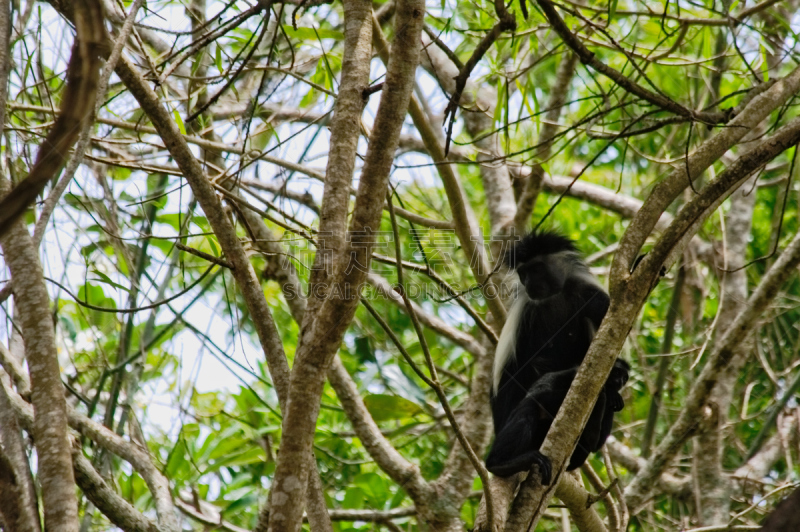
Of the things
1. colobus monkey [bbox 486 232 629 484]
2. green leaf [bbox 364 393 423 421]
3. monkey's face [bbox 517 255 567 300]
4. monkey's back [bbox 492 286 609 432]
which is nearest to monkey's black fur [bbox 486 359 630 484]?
colobus monkey [bbox 486 232 629 484]

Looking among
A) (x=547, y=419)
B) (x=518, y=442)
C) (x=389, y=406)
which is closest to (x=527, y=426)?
(x=518, y=442)

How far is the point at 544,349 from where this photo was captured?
4.11 metres

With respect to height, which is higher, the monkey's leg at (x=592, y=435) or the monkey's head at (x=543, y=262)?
the monkey's head at (x=543, y=262)

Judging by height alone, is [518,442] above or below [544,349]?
below

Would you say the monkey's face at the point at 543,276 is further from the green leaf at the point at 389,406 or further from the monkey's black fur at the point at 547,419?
the green leaf at the point at 389,406

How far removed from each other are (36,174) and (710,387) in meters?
3.87

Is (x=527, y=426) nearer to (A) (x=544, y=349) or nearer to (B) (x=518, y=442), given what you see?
(B) (x=518, y=442)

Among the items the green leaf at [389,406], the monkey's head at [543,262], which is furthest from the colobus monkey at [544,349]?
the green leaf at [389,406]

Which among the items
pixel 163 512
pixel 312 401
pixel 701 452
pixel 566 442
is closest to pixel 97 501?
pixel 163 512

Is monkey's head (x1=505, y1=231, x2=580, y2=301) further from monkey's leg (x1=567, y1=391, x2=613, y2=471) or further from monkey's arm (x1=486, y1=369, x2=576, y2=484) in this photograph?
monkey's leg (x1=567, y1=391, x2=613, y2=471)

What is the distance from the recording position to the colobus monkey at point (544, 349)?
11.4 ft

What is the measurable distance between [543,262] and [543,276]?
0.09 m

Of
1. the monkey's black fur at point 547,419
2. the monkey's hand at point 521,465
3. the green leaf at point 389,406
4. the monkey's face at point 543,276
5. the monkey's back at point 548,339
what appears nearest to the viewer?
the monkey's hand at point 521,465

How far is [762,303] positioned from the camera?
12.5ft
